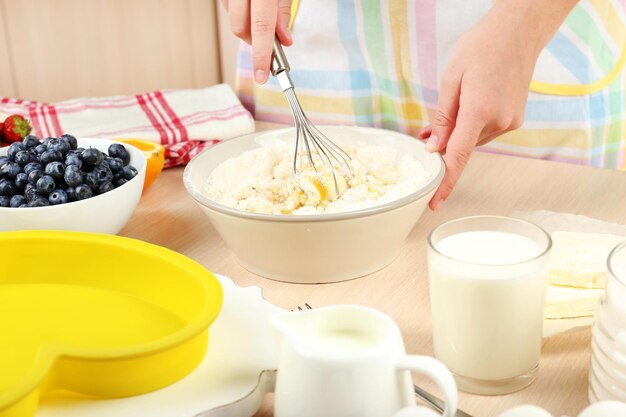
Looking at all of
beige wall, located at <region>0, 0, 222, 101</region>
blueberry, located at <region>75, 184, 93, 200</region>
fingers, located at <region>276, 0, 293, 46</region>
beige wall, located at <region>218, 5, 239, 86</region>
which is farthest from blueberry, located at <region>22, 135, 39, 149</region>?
beige wall, located at <region>218, 5, 239, 86</region>

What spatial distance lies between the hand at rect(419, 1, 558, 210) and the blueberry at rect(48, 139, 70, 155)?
428 mm

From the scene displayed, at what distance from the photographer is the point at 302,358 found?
56 cm

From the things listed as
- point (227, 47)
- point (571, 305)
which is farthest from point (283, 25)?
point (227, 47)

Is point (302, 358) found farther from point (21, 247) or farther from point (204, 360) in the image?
point (21, 247)

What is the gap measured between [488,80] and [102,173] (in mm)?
464

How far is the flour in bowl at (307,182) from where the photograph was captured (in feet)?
2.96

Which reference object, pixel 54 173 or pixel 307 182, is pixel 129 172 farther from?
pixel 307 182

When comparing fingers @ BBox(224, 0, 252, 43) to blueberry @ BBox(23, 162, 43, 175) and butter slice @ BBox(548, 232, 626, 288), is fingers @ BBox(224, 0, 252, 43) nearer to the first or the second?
blueberry @ BBox(23, 162, 43, 175)

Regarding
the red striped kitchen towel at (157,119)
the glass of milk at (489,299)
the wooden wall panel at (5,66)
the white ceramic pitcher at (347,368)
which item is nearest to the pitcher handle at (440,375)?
the white ceramic pitcher at (347,368)

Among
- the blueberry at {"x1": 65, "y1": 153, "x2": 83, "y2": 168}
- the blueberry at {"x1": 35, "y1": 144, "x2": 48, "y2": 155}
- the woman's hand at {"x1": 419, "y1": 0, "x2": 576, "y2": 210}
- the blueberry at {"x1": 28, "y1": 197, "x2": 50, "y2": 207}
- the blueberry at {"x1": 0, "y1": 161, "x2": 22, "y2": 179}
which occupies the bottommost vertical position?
the blueberry at {"x1": 28, "y1": 197, "x2": 50, "y2": 207}

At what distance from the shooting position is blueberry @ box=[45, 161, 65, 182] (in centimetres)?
92

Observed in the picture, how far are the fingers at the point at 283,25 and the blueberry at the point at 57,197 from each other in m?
0.34

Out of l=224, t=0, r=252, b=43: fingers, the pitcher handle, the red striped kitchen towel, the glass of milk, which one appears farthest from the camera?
the red striped kitchen towel

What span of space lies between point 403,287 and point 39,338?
1.23 ft
